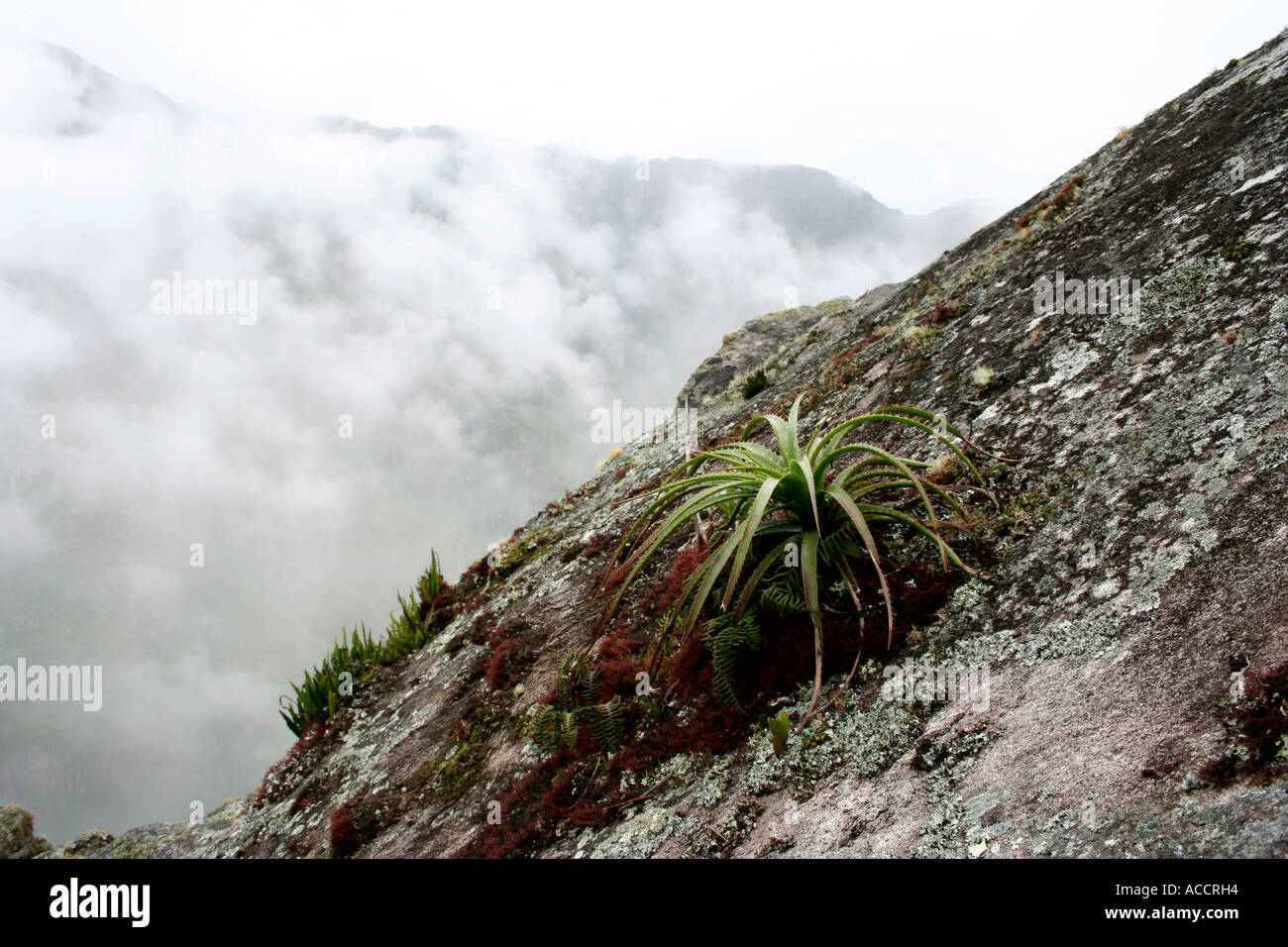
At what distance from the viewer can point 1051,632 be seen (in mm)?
2242

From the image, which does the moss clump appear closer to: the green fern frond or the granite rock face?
the granite rock face

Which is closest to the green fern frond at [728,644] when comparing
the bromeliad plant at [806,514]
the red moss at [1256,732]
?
the bromeliad plant at [806,514]

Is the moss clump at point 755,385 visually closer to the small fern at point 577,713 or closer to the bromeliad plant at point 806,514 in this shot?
the bromeliad plant at point 806,514

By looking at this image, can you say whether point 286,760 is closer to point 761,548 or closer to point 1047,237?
point 761,548

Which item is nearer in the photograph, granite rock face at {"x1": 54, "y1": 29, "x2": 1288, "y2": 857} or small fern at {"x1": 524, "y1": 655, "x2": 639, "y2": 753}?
granite rock face at {"x1": 54, "y1": 29, "x2": 1288, "y2": 857}

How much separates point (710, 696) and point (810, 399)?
3630mm

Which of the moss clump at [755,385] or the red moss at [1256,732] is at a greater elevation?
the moss clump at [755,385]

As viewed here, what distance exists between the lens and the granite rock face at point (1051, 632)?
170 cm

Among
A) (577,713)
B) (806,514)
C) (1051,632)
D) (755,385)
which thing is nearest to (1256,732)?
(1051,632)

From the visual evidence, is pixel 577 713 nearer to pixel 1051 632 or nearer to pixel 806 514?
pixel 806 514

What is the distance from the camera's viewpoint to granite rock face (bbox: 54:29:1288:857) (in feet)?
5.57

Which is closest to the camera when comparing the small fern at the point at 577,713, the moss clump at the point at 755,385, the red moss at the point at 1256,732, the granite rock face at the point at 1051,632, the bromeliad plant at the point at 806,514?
the red moss at the point at 1256,732

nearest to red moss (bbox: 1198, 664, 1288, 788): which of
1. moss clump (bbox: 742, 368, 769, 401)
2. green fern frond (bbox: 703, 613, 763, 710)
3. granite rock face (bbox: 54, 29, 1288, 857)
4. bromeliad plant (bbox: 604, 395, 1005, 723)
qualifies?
granite rock face (bbox: 54, 29, 1288, 857)
